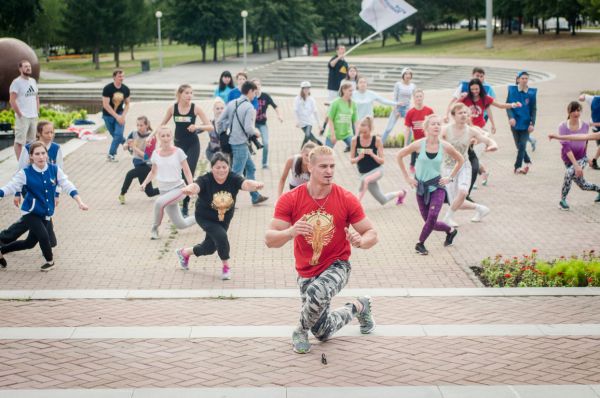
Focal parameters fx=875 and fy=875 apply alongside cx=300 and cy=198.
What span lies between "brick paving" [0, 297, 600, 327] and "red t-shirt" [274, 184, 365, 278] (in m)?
1.25

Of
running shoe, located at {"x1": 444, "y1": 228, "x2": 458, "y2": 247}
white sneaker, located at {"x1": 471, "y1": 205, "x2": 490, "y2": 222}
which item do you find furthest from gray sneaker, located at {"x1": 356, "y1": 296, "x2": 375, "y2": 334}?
white sneaker, located at {"x1": 471, "y1": 205, "x2": 490, "y2": 222}

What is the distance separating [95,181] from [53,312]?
8124 mm

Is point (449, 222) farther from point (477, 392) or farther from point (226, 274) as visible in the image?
point (477, 392)

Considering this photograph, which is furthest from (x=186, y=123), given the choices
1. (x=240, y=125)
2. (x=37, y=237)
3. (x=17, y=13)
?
(x=17, y=13)

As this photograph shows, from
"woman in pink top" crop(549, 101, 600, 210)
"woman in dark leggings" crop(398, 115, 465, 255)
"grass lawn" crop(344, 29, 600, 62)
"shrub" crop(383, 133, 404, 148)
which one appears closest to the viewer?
"woman in dark leggings" crop(398, 115, 465, 255)

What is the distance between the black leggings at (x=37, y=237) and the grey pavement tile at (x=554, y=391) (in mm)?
5826

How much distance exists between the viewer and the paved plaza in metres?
6.78

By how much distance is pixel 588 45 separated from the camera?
2111 inches

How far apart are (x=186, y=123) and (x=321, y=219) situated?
709 cm

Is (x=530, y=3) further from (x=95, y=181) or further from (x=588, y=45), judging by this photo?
(x=95, y=181)

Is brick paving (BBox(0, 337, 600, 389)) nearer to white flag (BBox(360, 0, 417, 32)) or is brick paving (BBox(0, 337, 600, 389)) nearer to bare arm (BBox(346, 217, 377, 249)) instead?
bare arm (BBox(346, 217, 377, 249))

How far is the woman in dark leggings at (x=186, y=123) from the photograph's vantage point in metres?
13.5

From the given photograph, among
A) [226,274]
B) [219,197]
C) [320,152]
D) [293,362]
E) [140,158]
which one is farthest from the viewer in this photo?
[140,158]

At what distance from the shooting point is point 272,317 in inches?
332
